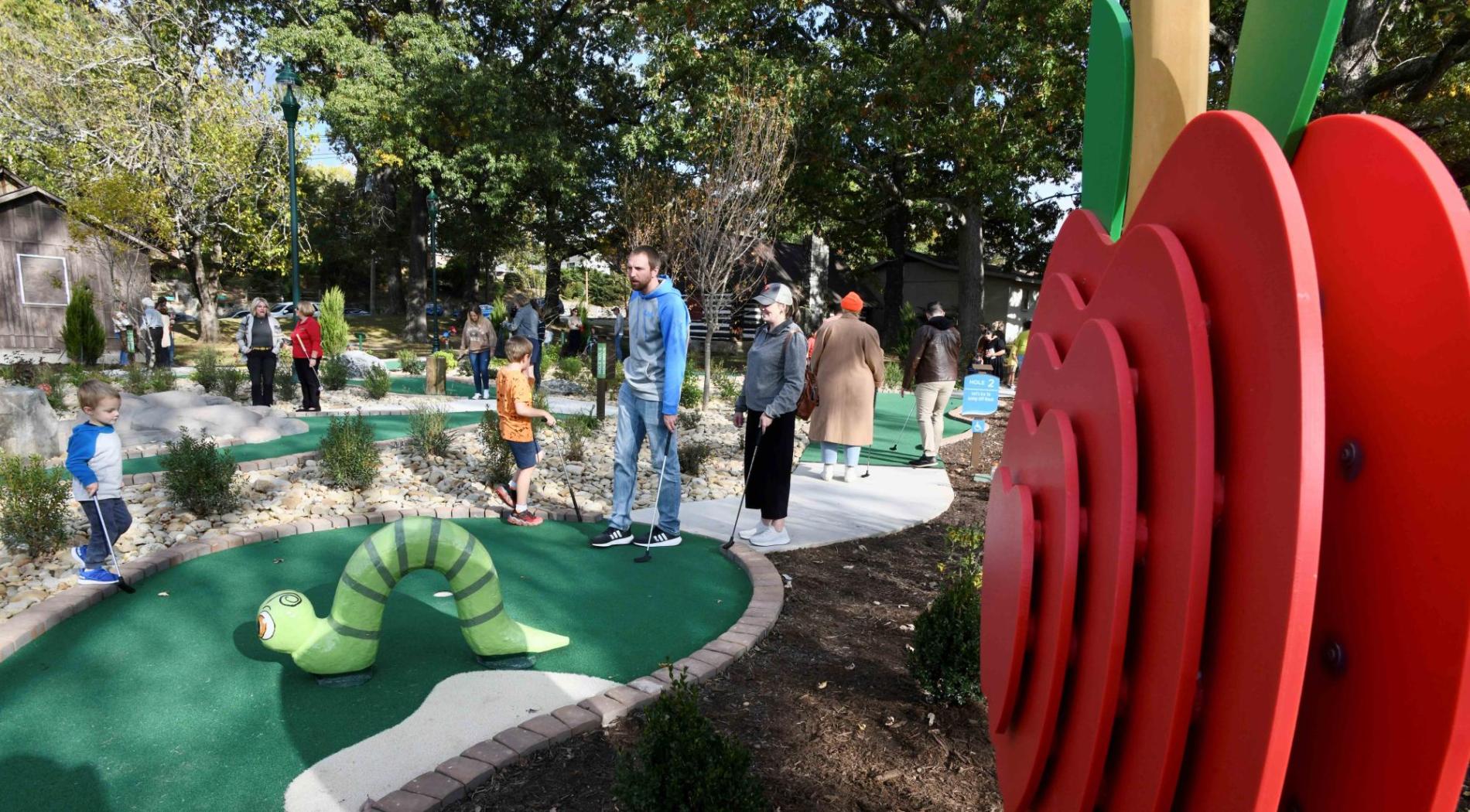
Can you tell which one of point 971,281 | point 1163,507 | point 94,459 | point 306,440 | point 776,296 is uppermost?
point 971,281

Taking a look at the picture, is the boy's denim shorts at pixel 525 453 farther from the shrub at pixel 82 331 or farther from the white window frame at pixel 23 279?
the white window frame at pixel 23 279

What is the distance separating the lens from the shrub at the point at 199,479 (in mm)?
5625

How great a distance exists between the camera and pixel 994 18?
1557cm

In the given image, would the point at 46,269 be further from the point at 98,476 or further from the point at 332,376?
the point at 98,476

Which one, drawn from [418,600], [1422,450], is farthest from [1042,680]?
[418,600]

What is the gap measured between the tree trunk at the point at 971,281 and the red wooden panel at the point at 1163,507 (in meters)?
20.4

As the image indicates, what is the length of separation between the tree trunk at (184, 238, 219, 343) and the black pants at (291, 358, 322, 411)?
13.2m

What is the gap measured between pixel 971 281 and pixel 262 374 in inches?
665

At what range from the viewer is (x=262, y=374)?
10812 millimetres

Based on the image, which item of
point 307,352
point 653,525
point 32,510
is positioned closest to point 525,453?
point 653,525

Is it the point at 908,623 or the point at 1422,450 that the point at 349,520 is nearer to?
the point at 908,623

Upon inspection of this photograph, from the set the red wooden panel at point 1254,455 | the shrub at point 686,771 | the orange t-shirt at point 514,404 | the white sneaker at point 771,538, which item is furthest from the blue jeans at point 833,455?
the red wooden panel at point 1254,455

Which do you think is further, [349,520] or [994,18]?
[994,18]

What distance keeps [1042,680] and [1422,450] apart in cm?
83
